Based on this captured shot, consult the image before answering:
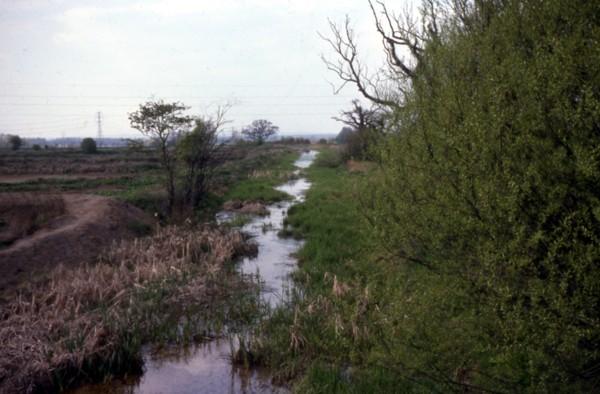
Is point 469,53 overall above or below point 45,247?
above

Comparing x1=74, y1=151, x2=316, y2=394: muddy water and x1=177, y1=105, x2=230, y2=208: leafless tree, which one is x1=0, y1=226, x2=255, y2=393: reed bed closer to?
x1=74, y1=151, x2=316, y2=394: muddy water

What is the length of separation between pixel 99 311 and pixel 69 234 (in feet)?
17.7

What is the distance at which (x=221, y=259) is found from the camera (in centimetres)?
1113

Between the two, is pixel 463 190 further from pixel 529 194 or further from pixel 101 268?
pixel 101 268

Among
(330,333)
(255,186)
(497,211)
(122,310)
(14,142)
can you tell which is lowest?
(330,333)

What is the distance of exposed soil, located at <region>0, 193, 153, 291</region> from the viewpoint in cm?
1030

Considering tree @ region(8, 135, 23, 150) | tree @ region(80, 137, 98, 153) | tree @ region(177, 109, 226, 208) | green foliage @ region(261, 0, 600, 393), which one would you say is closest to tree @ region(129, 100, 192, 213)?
tree @ region(177, 109, 226, 208)

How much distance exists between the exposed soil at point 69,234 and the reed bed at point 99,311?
0.82 meters

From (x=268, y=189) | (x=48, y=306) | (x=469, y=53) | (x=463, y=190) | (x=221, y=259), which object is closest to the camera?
(x=463, y=190)

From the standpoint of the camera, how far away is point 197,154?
18.5 m

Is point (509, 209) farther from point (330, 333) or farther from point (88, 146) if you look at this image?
point (88, 146)

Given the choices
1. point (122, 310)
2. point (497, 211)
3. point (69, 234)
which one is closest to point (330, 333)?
point (122, 310)

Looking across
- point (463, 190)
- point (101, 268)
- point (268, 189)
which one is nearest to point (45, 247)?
point (101, 268)

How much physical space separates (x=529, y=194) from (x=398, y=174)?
77.3 inches
